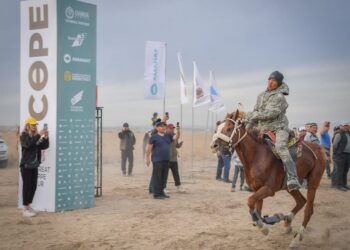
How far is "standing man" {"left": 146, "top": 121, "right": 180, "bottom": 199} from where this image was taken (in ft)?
44.2

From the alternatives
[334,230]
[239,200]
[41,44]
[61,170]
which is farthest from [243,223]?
[41,44]

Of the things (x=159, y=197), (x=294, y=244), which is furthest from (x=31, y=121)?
(x=294, y=244)

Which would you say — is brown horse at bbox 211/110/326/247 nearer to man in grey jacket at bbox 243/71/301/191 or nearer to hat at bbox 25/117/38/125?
man in grey jacket at bbox 243/71/301/191

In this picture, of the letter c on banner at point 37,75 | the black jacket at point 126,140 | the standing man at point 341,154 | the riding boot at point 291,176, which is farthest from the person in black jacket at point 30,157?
the standing man at point 341,154

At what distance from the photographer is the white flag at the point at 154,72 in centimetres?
1727

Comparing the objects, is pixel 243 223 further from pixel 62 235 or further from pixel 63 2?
pixel 63 2

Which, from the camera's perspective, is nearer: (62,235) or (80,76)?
(62,235)

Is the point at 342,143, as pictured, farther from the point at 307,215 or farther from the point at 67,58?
the point at 67,58

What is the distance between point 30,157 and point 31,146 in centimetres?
31

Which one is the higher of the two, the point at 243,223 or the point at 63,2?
the point at 63,2

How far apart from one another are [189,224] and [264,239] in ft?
6.31

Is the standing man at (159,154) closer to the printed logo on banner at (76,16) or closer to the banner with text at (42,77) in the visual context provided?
the banner with text at (42,77)

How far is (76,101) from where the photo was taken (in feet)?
37.2

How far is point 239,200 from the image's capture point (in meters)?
13.4
